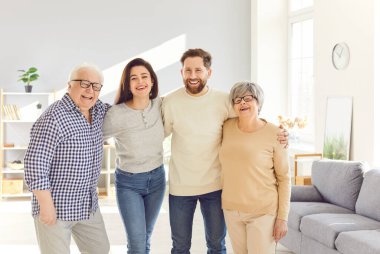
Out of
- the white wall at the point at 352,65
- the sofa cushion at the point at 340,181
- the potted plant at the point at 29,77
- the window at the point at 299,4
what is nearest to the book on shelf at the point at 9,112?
the potted plant at the point at 29,77

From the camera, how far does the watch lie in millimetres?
6758

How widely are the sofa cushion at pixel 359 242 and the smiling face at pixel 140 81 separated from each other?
6.55 ft

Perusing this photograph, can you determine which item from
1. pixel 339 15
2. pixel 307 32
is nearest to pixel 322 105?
pixel 339 15

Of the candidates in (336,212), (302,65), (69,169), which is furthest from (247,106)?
(302,65)

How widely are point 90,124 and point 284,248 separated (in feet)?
9.97

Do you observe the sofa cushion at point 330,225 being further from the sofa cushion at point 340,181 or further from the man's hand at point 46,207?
the man's hand at point 46,207

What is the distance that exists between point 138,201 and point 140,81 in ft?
2.45

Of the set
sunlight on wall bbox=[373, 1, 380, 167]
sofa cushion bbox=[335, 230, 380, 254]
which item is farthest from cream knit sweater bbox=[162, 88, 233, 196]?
sunlight on wall bbox=[373, 1, 380, 167]

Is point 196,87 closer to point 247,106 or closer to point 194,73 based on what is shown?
point 194,73

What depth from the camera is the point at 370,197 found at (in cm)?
502

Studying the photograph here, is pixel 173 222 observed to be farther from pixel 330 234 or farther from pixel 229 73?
pixel 229 73

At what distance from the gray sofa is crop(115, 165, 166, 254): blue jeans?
1656mm

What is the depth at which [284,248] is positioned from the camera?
223 inches

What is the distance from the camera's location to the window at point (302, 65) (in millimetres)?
8672
